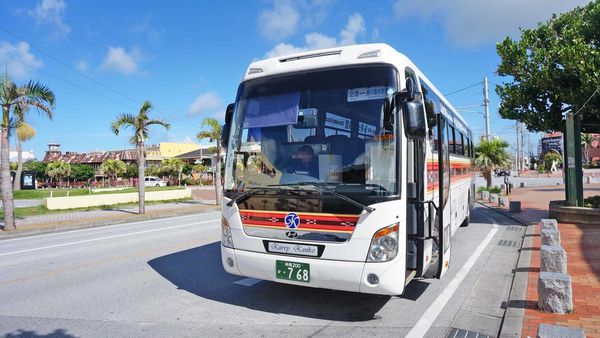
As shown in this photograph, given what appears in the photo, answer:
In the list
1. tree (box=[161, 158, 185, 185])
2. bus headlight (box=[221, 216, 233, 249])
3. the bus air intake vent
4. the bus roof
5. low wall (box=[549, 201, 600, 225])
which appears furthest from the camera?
tree (box=[161, 158, 185, 185])

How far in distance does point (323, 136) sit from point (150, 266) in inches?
199

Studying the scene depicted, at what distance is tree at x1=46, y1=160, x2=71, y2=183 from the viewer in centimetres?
6744

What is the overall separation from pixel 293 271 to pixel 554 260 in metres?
3.74

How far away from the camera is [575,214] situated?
12359 mm

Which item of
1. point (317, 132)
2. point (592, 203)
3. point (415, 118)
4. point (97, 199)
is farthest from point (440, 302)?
point (97, 199)

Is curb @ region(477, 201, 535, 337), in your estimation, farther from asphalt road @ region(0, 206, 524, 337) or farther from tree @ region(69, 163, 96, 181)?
tree @ region(69, 163, 96, 181)

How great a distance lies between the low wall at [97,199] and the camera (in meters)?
24.0

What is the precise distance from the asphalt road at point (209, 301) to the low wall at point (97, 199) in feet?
53.1

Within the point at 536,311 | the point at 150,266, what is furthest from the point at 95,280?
the point at 536,311

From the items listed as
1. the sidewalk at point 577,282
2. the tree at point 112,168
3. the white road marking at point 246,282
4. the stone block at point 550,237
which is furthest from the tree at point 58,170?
the stone block at point 550,237

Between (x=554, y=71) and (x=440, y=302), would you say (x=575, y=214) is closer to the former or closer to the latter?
(x=554, y=71)

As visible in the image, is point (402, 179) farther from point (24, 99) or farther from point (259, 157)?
point (24, 99)

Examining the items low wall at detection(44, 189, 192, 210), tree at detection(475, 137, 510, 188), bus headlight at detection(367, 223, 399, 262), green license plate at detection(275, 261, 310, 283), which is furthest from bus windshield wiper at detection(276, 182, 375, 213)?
tree at detection(475, 137, 510, 188)

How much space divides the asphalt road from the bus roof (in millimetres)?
3068
